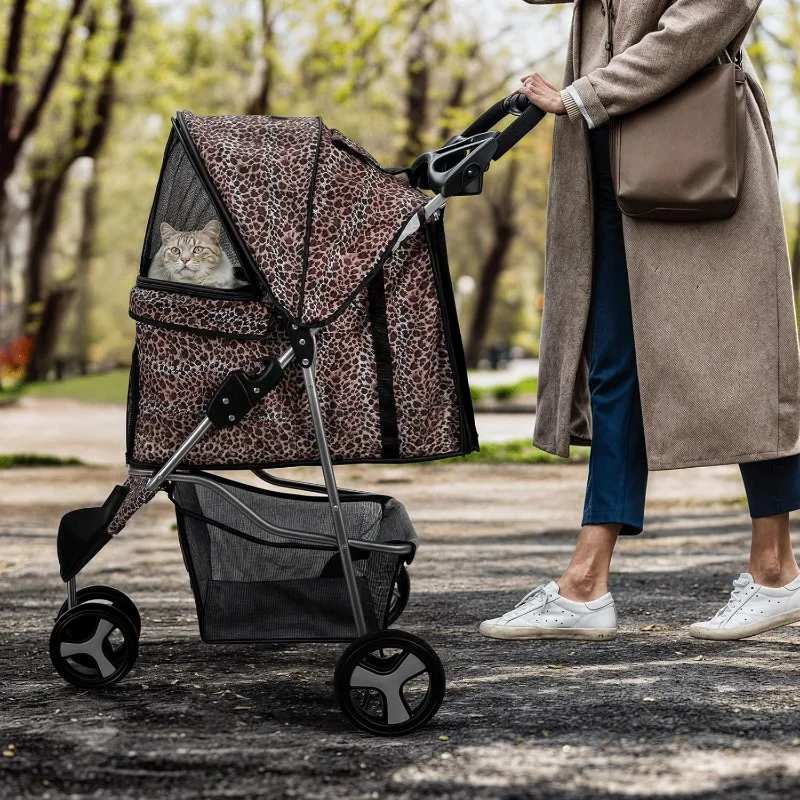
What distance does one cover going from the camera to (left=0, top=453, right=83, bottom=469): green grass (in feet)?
32.8

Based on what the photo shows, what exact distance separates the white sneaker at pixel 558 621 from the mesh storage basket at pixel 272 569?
475mm

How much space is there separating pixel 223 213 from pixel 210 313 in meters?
0.23

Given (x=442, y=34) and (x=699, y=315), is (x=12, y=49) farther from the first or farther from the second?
(x=699, y=315)

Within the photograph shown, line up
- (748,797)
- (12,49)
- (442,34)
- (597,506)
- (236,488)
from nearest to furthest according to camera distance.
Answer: (748,797)
(236,488)
(597,506)
(12,49)
(442,34)

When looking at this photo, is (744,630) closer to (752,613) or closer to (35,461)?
(752,613)

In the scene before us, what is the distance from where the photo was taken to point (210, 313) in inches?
117

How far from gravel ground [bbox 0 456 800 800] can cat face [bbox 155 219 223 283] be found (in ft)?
3.28

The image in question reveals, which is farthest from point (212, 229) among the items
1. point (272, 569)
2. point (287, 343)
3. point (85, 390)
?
point (85, 390)

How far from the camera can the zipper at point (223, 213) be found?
Result: 2.93m

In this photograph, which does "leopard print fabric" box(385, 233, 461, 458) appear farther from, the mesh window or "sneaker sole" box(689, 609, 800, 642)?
"sneaker sole" box(689, 609, 800, 642)

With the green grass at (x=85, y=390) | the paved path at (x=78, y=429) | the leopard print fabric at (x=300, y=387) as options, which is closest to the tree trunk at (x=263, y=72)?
the paved path at (x=78, y=429)

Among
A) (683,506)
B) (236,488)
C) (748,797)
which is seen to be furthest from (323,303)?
(683,506)

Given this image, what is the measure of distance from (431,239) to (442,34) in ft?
51.8

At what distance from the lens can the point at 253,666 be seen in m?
3.38
